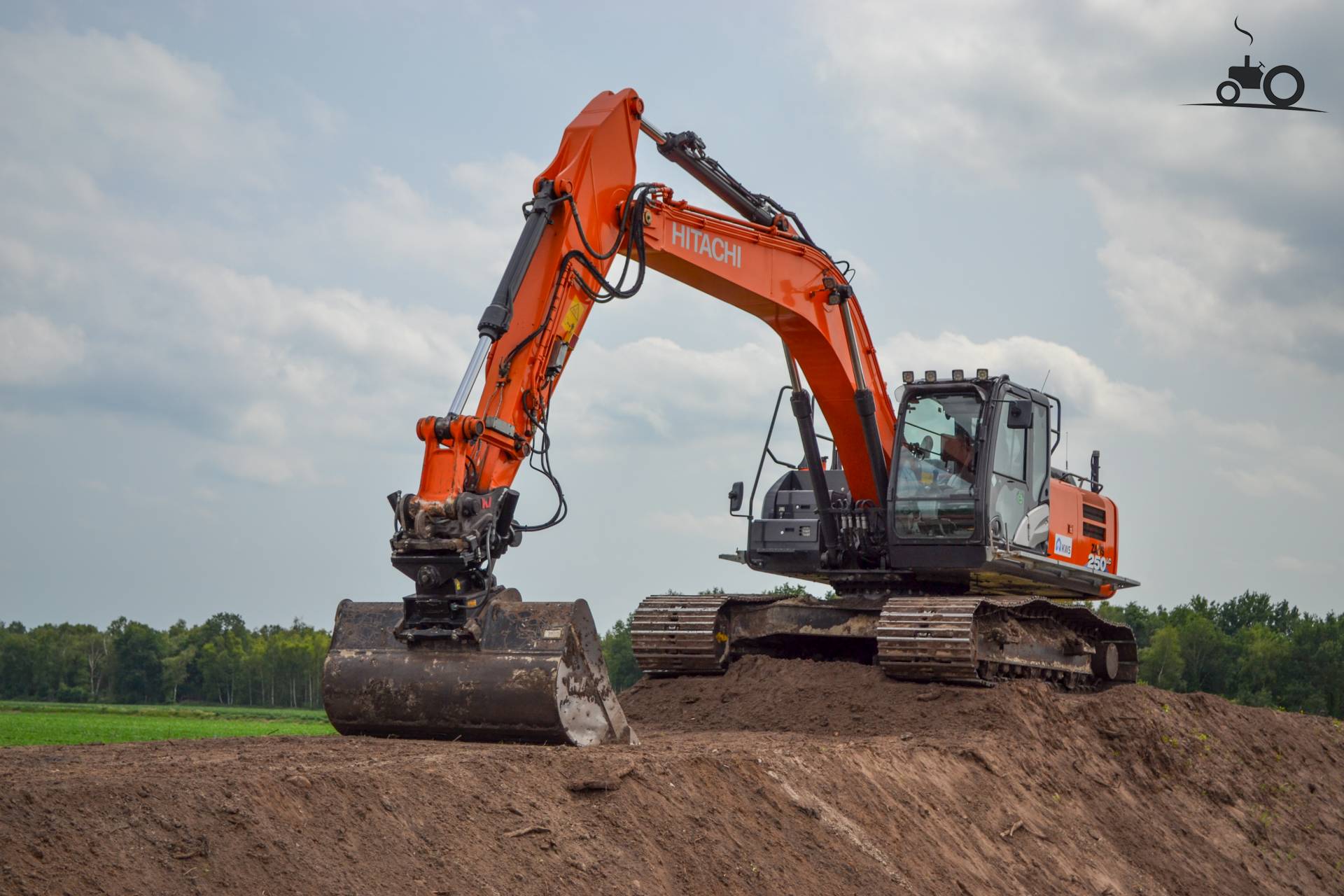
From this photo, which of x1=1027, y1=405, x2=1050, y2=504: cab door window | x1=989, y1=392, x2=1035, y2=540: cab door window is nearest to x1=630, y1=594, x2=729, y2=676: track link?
x1=989, y1=392, x2=1035, y2=540: cab door window

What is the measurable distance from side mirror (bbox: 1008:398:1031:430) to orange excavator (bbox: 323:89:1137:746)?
0.02m

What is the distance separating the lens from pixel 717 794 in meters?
7.52

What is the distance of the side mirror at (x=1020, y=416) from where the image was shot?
39.8 feet

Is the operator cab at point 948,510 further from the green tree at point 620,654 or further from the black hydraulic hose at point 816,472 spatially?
the green tree at point 620,654

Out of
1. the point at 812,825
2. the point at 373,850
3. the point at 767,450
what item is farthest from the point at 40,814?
the point at 767,450

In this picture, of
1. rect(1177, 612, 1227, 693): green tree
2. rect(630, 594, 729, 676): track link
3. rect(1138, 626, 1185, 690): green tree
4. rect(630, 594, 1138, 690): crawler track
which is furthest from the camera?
rect(1177, 612, 1227, 693): green tree

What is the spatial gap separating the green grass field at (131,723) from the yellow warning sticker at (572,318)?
3.48 meters

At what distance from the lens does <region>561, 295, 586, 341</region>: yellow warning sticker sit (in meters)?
9.02

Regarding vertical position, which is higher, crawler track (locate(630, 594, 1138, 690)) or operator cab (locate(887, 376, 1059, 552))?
operator cab (locate(887, 376, 1059, 552))

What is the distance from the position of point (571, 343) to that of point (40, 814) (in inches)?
193

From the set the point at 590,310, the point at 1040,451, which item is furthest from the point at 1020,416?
the point at 590,310

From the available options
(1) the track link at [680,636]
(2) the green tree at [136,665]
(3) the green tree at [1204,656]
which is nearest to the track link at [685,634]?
(1) the track link at [680,636]

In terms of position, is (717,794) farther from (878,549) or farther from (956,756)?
(878,549)

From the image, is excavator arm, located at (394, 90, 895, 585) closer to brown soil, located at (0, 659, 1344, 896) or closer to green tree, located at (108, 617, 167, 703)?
brown soil, located at (0, 659, 1344, 896)
